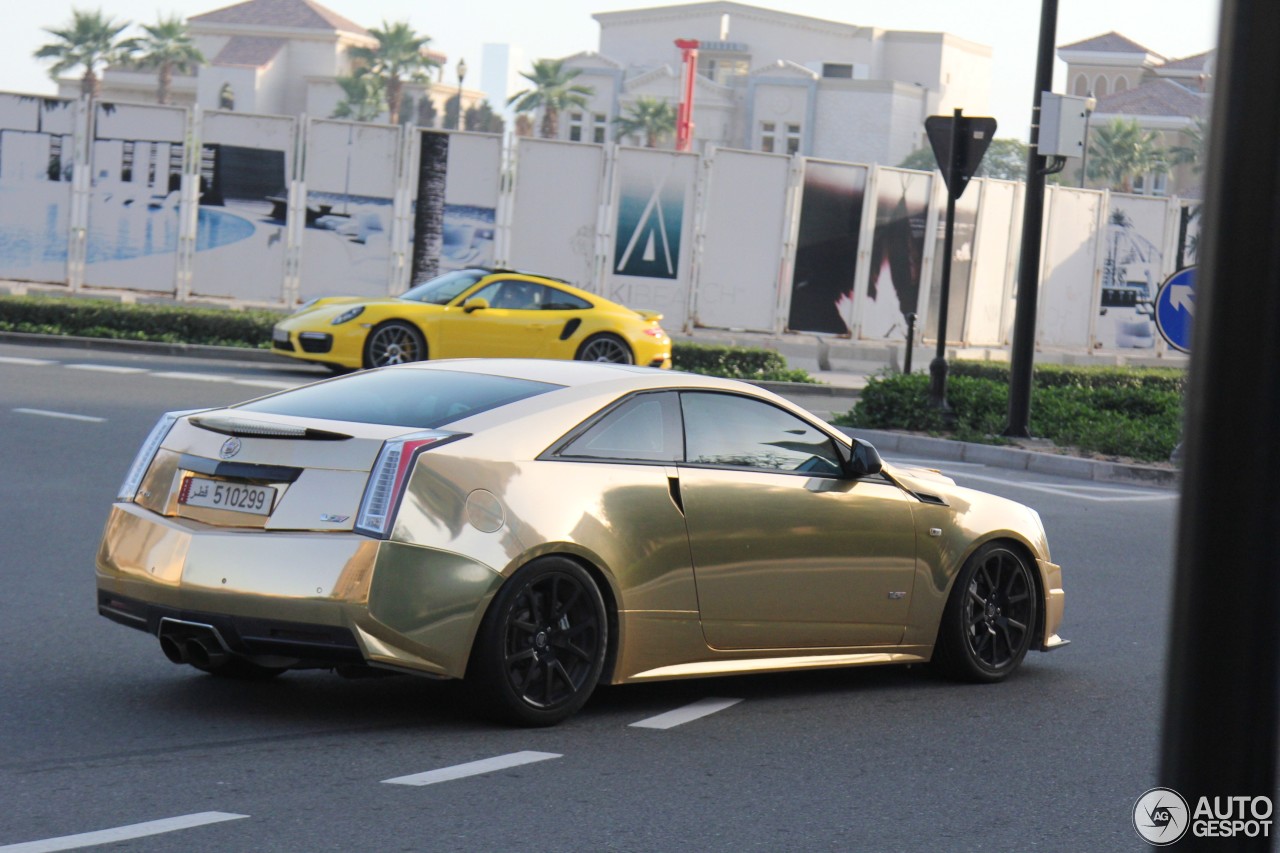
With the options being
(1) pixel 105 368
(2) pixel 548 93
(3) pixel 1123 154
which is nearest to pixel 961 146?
(1) pixel 105 368

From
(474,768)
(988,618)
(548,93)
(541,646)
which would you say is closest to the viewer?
(474,768)

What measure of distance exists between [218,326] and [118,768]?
18929mm

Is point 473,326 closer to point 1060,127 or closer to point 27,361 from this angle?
point 27,361

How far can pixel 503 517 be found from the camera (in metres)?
5.97

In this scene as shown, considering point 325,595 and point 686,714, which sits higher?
point 325,595

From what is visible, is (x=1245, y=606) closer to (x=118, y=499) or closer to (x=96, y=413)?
(x=118, y=499)

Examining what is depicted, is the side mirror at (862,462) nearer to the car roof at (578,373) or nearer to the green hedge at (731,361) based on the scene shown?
the car roof at (578,373)

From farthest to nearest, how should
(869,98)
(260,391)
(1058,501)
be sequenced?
(869,98) → (260,391) → (1058,501)

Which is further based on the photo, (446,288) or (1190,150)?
(1190,150)

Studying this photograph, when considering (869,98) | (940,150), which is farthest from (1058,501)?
(869,98)

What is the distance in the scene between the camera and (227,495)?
6.00m

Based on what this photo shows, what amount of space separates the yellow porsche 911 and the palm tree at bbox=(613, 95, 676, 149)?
86475mm

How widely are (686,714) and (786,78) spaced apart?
107635 millimetres

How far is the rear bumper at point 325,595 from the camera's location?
5.70 metres
